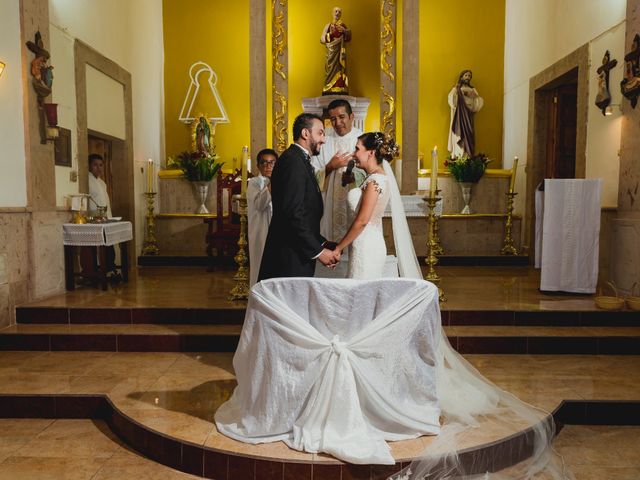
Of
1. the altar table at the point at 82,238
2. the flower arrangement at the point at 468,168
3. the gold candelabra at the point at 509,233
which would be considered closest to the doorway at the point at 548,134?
the gold candelabra at the point at 509,233

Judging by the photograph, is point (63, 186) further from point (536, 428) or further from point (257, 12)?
point (536, 428)

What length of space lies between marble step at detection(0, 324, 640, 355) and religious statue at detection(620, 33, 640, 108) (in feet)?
8.59

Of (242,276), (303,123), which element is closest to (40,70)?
(242,276)

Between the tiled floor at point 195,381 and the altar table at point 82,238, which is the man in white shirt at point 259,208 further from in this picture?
the altar table at point 82,238

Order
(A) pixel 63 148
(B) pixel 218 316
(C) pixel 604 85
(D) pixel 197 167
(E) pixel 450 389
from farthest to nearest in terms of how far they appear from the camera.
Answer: (D) pixel 197 167 → (C) pixel 604 85 → (A) pixel 63 148 → (B) pixel 218 316 → (E) pixel 450 389

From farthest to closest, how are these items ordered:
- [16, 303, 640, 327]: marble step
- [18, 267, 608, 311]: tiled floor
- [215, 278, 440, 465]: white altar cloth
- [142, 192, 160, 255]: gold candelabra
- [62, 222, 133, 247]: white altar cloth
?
[142, 192, 160, 255]: gold candelabra
[62, 222, 133, 247]: white altar cloth
[18, 267, 608, 311]: tiled floor
[16, 303, 640, 327]: marble step
[215, 278, 440, 465]: white altar cloth

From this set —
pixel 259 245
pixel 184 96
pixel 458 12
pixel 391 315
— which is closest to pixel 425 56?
pixel 458 12

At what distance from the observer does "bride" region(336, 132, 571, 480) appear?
2.91 metres

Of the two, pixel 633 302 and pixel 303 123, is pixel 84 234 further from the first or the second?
pixel 633 302

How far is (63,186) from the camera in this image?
6.34 metres

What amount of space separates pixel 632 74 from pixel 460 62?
4.77 meters

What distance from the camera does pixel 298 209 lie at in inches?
136

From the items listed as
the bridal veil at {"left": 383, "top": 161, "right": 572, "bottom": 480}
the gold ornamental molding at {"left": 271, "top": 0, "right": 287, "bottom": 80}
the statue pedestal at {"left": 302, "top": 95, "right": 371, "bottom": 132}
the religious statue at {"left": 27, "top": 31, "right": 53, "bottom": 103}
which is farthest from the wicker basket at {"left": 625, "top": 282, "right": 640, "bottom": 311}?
the religious statue at {"left": 27, "top": 31, "right": 53, "bottom": 103}

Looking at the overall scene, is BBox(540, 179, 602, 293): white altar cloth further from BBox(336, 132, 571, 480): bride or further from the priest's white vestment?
the priest's white vestment
